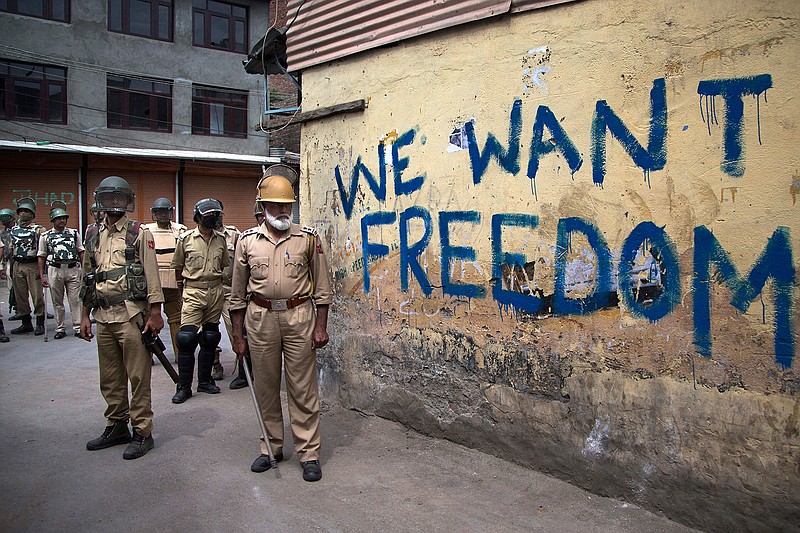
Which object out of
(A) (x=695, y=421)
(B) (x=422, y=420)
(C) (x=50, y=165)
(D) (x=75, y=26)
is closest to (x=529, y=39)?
(A) (x=695, y=421)

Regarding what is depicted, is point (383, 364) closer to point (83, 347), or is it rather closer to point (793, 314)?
point (793, 314)

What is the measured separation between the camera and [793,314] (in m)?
3.20

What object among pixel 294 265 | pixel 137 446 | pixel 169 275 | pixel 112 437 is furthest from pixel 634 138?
pixel 169 275

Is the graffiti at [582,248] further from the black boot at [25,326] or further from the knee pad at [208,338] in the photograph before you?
the black boot at [25,326]

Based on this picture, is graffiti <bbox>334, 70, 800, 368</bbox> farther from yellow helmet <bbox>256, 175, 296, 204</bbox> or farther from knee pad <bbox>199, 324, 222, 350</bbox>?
knee pad <bbox>199, 324, 222, 350</bbox>

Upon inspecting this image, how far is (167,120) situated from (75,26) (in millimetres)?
4242

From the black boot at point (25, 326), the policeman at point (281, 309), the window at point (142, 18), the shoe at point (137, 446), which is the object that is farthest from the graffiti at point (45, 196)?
Result: the policeman at point (281, 309)

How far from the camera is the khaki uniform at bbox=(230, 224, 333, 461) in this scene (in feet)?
15.0

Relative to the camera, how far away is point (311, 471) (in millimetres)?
4426

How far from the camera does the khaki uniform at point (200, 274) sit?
266 inches

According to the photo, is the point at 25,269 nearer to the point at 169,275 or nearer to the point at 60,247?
the point at 60,247

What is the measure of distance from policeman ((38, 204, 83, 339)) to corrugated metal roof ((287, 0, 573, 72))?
586 cm

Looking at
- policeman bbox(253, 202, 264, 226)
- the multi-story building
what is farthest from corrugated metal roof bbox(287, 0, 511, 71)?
the multi-story building

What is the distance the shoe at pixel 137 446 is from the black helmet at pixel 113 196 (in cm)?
175
